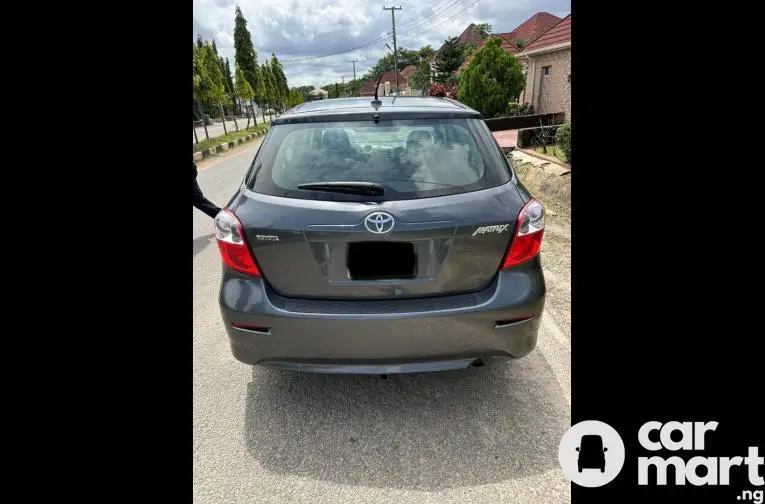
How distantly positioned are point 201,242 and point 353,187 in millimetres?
4222

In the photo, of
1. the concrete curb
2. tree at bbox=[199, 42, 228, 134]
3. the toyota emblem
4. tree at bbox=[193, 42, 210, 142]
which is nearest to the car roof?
the toyota emblem

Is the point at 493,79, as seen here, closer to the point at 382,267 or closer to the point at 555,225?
the point at 555,225

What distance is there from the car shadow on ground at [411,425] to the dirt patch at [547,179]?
455cm

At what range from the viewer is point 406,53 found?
288 feet

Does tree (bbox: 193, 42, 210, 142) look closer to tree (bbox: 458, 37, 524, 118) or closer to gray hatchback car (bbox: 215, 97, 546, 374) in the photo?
tree (bbox: 458, 37, 524, 118)

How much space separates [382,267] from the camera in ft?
6.89

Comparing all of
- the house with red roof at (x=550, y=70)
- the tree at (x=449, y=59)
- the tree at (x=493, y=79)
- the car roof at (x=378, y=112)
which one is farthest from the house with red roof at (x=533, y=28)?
the car roof at (x=378, y=112)

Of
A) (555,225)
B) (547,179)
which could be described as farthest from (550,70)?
(555,225)

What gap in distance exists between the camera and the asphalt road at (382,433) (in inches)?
78.3
